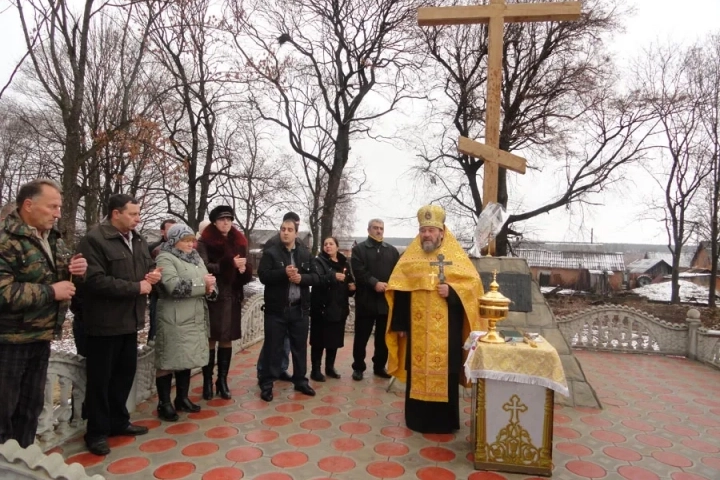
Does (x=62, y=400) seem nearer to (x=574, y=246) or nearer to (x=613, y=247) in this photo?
(x=574, y=246)

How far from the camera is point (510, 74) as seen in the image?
14.4 meters

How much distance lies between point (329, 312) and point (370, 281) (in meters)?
0.59

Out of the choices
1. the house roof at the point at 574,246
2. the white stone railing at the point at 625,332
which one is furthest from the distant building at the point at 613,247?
the white stone railing at the point at 625,332

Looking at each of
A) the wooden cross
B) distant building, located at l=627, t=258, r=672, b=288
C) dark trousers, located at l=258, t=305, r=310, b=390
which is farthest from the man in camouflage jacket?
distant building, located at l=627, t=258, r=672, b=288

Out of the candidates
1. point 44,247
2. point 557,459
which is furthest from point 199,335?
point 557,459

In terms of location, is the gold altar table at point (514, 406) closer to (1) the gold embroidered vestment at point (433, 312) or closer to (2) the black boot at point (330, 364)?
(1) the gold embroidered vestment at point (433, 312)

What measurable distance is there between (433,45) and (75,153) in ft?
34.5

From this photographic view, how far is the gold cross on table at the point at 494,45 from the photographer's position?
5062 millimetres

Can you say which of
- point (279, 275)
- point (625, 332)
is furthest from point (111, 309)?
point (625, 332)

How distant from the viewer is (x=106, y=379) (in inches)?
132

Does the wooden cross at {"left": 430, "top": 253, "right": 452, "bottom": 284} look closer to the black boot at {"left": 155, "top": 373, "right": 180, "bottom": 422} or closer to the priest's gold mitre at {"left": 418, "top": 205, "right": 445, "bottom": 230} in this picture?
the priest's gold mitre at {"left": 418, "top": 205, "right": 445, "bottom": 230}

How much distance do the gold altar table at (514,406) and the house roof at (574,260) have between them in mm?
32705

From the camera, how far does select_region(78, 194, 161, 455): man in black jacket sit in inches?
128

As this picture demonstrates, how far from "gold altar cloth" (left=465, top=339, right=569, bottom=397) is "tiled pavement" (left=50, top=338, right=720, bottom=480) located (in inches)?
A: 27.1
